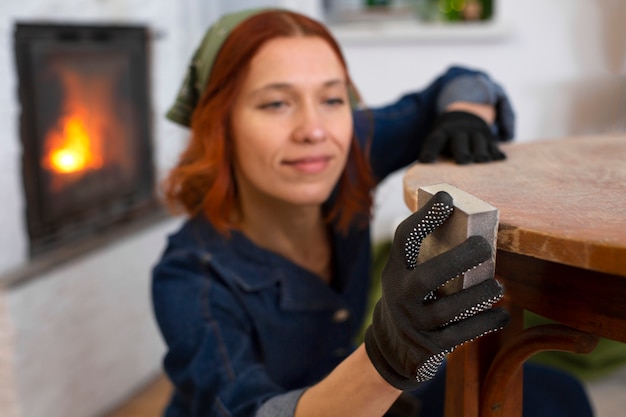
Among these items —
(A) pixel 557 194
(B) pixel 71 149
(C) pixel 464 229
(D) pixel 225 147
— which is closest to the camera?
(C) pixel 464 229

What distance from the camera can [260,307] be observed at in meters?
1.09

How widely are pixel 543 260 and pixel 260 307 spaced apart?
0.55 m

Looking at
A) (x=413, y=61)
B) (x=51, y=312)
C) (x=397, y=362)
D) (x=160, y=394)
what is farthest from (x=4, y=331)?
(x=413, y=61)

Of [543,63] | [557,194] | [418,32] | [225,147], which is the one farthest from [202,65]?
[543,63]

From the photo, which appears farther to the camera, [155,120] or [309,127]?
[155,120]

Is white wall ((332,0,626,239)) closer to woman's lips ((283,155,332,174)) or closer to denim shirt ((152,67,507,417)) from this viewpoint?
denim shirt ((152,67,507,417))

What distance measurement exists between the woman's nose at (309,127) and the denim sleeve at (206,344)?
0.23 metres

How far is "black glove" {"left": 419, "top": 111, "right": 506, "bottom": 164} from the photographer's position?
0.95 m

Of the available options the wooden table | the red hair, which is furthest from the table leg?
the red hair

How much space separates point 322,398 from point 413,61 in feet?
5.98

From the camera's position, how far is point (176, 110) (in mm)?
1206

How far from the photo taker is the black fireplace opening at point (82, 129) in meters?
1.69

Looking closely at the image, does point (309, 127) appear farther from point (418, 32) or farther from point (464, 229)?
point (418, 32)

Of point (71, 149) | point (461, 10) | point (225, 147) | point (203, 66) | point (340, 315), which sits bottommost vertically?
point (340, 315)
